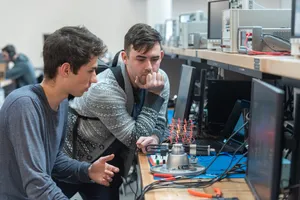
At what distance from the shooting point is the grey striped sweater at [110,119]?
229cm

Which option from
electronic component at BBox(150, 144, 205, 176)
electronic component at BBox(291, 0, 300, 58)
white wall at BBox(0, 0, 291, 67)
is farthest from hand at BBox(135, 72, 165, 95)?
white wall at BBox(0, 0, 291, 67)

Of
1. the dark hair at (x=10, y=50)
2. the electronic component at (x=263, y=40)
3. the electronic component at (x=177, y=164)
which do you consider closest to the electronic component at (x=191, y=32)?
the electronic component at (x=263, y=40)

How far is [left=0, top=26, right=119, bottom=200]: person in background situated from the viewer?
1.63 m

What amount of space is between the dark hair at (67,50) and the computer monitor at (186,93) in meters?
0.91

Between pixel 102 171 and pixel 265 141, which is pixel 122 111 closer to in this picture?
pixel 102 171

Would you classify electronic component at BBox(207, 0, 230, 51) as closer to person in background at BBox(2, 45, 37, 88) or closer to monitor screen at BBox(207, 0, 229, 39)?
monitor screen at BBox(207, 0, 229, 39)

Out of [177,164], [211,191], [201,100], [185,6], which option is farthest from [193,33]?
[185,6]

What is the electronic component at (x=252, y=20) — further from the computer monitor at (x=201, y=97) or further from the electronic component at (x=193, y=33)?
the electronic component at (x=193, y=33)

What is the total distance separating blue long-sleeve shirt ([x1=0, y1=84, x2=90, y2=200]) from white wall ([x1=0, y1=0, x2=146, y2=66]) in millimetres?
7077

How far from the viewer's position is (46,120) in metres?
1.78

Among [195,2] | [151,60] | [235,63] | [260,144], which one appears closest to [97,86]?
[151,60]

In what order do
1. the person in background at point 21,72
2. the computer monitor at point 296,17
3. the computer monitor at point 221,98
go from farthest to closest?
1. the person in background at point 21,72
2. the computer monitor at point 221,98
3. the computer monitor at point 296,17

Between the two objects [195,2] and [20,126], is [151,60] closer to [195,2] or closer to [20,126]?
[20,126]

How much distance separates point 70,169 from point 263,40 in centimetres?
104
